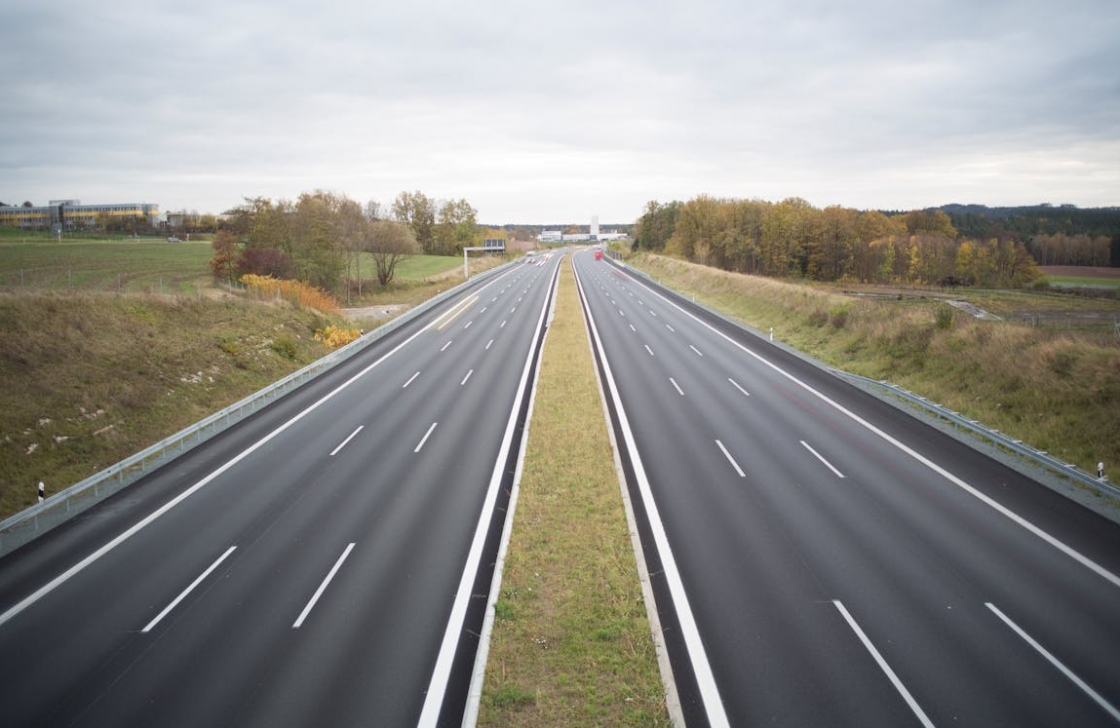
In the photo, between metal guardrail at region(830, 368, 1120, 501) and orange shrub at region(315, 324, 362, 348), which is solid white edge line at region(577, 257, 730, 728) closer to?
metal guardrail at region(830, 368, 1120, 501)

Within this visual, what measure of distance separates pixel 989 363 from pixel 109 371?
106ft

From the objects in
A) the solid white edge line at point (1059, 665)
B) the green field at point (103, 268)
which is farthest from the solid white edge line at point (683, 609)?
the green field at point (103, 268)

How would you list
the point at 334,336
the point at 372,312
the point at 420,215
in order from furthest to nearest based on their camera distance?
the point at 420,215 → the point at 372,312 → the point at 334,336

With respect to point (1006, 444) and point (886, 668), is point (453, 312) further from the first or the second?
point (886, 668)

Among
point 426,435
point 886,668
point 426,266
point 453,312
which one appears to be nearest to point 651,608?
point 886,668

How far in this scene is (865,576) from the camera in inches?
426

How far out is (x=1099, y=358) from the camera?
18.6 m

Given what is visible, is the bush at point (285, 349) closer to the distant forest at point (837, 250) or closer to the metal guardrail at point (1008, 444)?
the metal guardrail at point (1008, 444)

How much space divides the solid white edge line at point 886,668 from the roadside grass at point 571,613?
3.14 m

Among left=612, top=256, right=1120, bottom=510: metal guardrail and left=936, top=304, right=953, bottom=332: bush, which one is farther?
left=936, top=304, right=953, bottom=332: bush

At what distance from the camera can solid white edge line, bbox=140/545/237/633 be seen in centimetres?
983

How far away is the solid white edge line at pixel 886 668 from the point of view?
7.58 meters

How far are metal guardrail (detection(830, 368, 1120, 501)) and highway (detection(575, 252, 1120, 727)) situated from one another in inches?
25.0

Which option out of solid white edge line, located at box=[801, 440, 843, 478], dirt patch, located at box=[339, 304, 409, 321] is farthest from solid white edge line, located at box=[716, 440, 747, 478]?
dirt patch, located at box=[339, 304, 409, 321]
